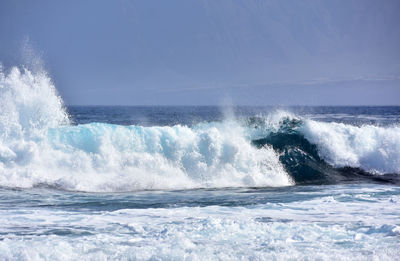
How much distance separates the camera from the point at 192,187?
51.3 feet

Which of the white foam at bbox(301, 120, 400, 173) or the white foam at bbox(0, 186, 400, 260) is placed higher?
the white foam at bbox(301, 120, 400, 173)

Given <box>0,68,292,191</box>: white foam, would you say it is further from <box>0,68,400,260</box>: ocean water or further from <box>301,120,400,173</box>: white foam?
<box>301,120,400,173</box>: white foam

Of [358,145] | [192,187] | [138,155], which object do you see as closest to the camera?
[192,187]

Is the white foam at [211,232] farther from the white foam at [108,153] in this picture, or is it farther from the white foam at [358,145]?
the white foam at [358,145]

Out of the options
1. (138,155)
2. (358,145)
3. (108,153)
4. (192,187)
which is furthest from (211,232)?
(358,145)

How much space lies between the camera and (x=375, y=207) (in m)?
11.6

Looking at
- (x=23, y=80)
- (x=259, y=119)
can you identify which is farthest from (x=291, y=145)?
(x=23, y=80)

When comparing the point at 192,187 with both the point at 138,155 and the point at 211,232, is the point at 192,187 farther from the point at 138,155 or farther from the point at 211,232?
the point at 211,232

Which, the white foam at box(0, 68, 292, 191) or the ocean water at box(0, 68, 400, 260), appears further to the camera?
the white foam at box(0, 68, 292, 191)

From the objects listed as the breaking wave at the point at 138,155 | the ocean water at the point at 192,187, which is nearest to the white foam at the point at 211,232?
the ocean water at the point at 192,187

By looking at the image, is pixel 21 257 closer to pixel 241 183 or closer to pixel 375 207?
pixel 375 207

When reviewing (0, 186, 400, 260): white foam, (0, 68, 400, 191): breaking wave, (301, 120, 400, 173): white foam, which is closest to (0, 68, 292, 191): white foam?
(0, 68, 400, 191): breaking wave

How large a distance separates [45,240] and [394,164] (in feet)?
55.2

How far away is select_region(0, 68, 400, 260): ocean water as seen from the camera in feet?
27.4
